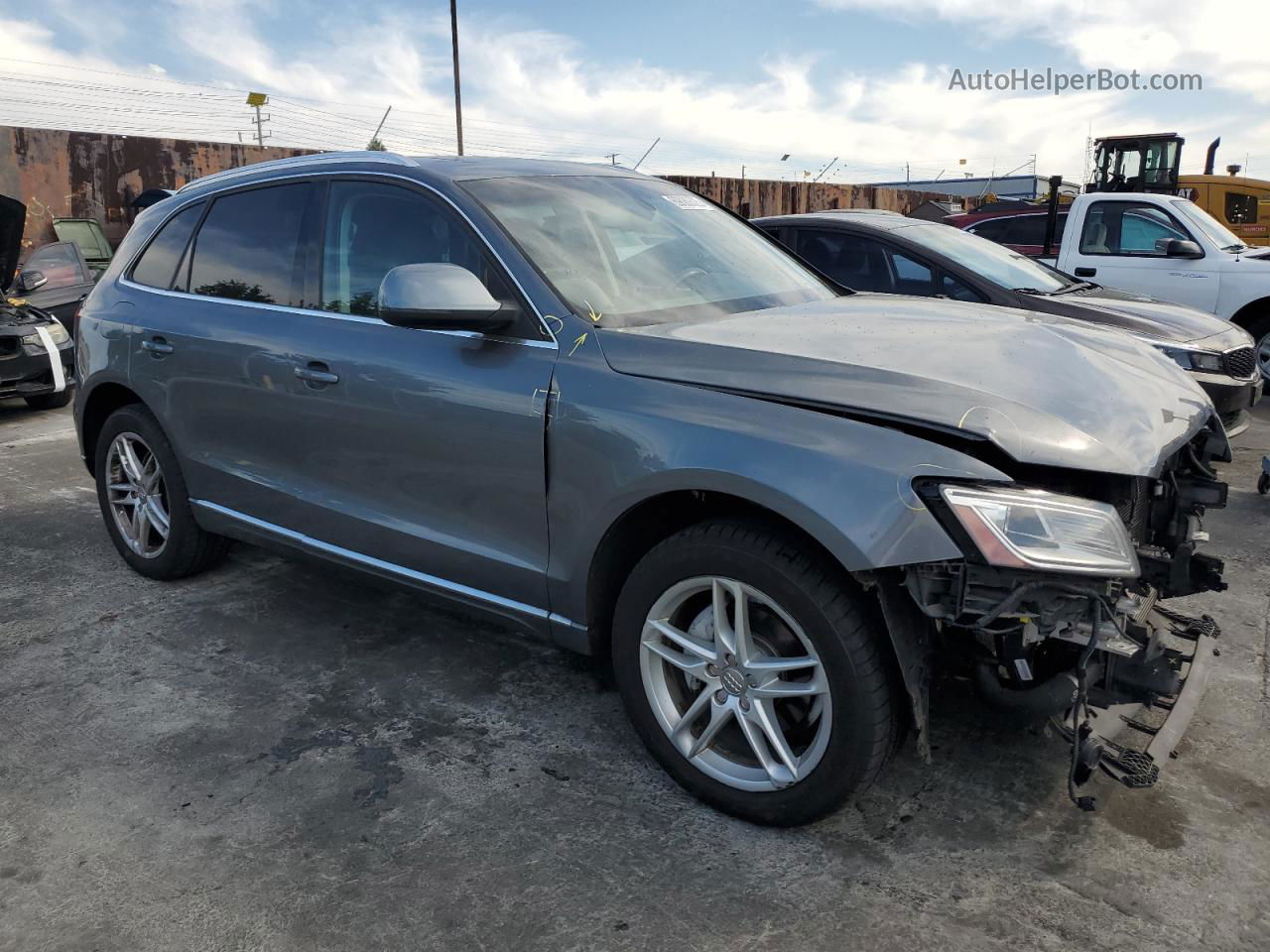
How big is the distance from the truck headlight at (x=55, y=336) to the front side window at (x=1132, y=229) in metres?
9.28

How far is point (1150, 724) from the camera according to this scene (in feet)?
8.25

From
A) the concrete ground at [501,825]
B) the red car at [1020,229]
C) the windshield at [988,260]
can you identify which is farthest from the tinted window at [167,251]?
the red car at [1020,229]

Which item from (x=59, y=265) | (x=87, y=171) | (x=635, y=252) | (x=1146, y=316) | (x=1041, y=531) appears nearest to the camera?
(x=1041, y=531)

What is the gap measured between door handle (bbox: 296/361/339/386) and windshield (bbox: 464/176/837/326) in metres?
0.76

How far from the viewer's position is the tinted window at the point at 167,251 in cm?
410

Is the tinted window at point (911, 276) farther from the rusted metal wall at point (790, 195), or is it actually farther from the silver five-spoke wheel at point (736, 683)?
the rusted metal wall at point (790, 195)

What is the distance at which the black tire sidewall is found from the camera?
162 inches

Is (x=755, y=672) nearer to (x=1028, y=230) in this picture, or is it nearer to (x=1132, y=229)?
(x=1132, y=229)

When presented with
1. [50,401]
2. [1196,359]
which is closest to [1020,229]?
[1196,359]

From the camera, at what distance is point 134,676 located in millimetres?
3477

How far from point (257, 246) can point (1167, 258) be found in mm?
8093

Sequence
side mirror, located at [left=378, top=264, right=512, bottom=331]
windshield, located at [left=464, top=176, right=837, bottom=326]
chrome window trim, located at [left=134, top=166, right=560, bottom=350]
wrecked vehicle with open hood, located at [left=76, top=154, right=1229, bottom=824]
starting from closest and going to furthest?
wrecked vehicle with open hood, located at [left=76, top=154, right=1229, bottom=824]
side mirror, located at [left=378, top=264, right=512, bottom=331]
chrome window trim, located at [left=134, top=166, right=560, bottom=350]
windshield, located at [left=464, top=176, right=837, bottom=326]

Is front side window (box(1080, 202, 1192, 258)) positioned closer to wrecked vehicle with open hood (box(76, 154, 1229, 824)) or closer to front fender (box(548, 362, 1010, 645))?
wrecked vehicle with open hood (box(76, 154, 1229, 824))

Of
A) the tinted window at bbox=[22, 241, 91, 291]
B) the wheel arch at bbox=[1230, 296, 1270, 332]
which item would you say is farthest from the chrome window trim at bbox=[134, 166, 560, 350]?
the wheel arch at bbox=[1230, 296, 1270, 332]
